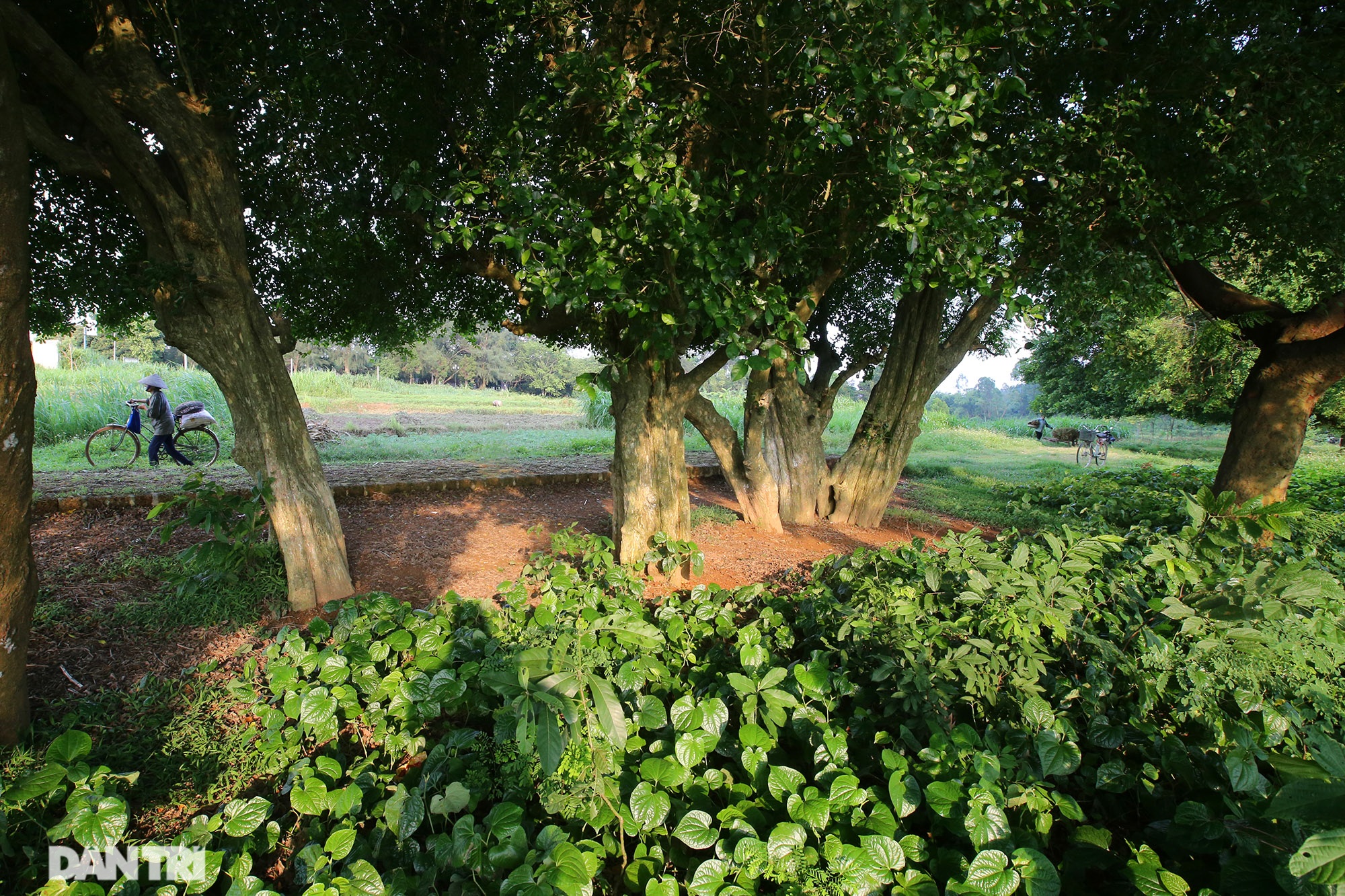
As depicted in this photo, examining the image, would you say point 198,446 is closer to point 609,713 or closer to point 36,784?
point 36,784

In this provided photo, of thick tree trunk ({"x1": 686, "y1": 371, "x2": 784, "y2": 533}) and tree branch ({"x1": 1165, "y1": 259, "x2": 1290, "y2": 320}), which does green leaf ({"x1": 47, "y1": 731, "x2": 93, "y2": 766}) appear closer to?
thick tree trunk ({"x1": 686, "y1": 371, "x2": 784, "y2": 533})

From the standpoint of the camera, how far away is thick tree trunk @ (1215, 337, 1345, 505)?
5.05 m

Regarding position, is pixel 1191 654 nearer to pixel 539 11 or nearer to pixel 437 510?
pixel 539 11

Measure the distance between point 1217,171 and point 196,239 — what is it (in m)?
6.88

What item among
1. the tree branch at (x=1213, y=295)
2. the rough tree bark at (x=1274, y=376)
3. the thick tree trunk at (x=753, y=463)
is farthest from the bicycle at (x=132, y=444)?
the rough tree bark at (x=1274, y=376)

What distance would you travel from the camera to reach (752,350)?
10.1 ft

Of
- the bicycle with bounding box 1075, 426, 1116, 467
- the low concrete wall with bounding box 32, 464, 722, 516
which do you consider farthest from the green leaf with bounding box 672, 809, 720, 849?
the bicycle with bounding box 1075, 426, 1116, 467

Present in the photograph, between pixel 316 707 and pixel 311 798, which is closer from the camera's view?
pixel 311 798

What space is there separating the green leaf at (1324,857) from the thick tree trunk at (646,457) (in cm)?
364

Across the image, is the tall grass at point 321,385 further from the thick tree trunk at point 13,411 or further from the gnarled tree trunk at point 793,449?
the thick tree trunk at point 13,411

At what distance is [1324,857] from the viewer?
3.10ft

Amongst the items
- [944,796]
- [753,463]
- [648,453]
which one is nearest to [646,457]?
[648,453]

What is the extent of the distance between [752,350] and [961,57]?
1.54 m

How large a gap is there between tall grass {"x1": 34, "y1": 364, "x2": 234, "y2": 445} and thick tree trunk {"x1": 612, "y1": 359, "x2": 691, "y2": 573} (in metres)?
7.13
